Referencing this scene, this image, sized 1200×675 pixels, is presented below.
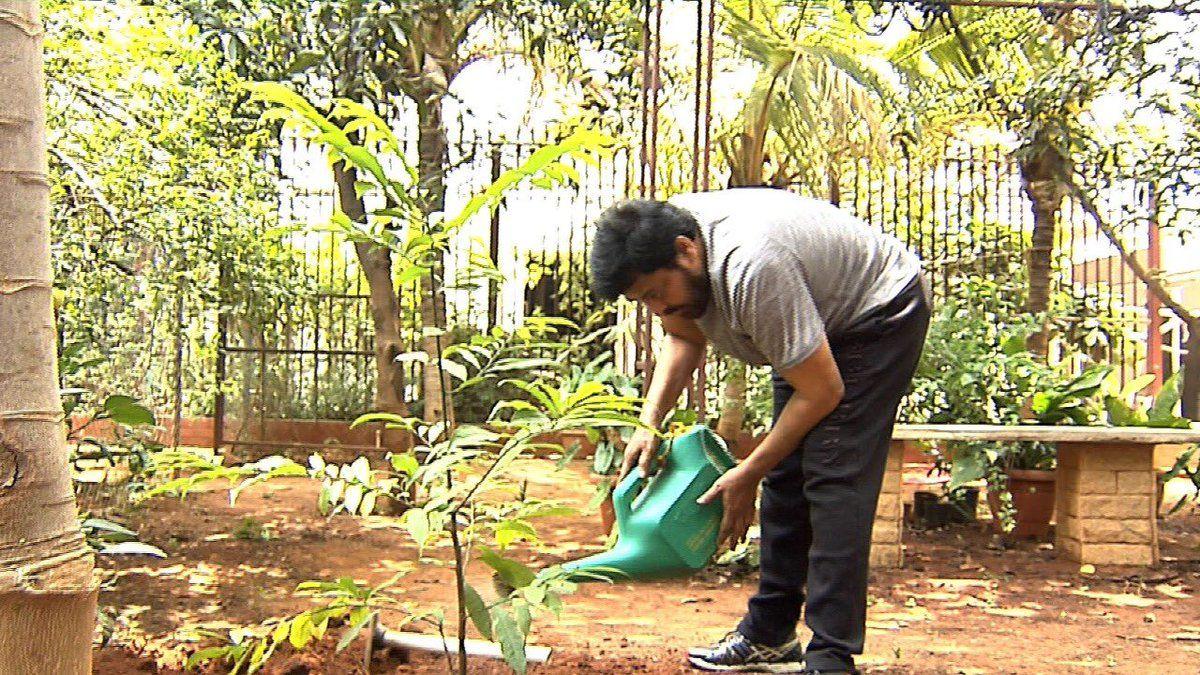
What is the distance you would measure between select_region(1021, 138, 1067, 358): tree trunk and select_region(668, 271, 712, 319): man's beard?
496 cm

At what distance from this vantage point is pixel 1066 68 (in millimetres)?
6062

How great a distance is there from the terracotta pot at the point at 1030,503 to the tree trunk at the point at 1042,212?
1.55m

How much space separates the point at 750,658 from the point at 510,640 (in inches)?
52.4

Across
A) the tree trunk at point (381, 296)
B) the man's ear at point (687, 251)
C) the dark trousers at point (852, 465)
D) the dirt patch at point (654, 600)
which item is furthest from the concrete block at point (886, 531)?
the tree trunk at point (381, 296)

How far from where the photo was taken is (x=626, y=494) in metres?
2.67

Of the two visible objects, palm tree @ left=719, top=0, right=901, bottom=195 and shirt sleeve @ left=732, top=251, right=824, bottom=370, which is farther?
palm tree @ left=719, top=0, right=901, bottom=195

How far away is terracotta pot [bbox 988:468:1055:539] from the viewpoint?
572cm

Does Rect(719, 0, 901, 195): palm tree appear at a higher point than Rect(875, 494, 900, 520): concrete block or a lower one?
higher

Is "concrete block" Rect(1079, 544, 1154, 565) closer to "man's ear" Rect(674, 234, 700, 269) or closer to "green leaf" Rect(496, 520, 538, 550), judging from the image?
"man's ear" Rect(674, 234, 700, 269)

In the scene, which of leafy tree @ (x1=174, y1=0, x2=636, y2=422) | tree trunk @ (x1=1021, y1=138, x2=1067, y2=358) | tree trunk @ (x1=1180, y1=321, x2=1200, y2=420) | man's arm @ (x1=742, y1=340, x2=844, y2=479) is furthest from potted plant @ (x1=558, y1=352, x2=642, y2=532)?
tree trunk @ (x1=1180, y1=321, x2=1200, y2=420)

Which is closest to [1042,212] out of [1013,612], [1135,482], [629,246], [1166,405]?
[1166,405]

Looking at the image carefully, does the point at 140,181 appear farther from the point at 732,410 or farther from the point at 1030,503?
the point at 1030,503

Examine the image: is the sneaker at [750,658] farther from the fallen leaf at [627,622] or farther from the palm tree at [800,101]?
the palm tree at [800,101]

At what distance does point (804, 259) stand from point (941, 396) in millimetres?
3646
